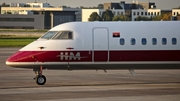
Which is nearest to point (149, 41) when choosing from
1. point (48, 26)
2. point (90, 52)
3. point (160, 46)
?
point (160, 46)

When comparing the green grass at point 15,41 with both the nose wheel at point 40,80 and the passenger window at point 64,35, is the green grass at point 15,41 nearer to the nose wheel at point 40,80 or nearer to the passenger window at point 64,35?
the nose wheel at point 40,80

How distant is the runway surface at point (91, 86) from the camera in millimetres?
22719

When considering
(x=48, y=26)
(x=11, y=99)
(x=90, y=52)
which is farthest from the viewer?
(x=48, y=26)

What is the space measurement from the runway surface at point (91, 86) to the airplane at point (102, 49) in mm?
969

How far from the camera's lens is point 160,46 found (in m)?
26.7

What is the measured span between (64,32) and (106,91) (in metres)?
3.83

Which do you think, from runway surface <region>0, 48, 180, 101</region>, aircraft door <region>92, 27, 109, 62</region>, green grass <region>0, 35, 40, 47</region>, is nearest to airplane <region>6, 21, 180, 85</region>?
aircraft door <region>92, 27, 109, 62</region>

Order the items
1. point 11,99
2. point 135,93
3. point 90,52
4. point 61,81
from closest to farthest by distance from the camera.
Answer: point 11,99 < point 135,93 < point 90,52 < point 61,81

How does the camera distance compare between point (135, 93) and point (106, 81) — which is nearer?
point (135, 93)

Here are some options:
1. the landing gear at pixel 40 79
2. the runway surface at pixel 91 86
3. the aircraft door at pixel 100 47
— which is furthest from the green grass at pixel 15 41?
the aircraft door at pixel 100 47

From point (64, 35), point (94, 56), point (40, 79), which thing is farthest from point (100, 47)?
point (40, 79)

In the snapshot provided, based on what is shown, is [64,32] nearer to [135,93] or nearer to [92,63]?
[92,63]

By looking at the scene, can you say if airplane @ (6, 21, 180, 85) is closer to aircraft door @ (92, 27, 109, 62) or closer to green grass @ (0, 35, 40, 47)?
aircraft door @ (92, 27, 109, 62)

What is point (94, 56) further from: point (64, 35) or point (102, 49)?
point (64, 35)
